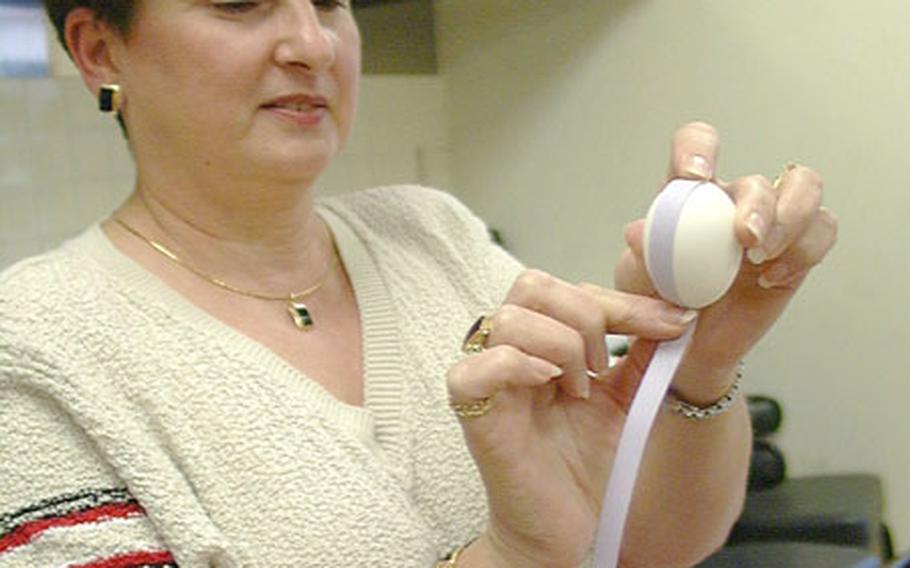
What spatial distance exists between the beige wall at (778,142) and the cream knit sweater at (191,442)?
3.32 ft

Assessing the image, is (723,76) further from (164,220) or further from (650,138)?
(164,220)

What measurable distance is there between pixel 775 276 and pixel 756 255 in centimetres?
5

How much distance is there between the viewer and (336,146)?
0.83 meters

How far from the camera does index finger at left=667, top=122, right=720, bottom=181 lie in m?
0.62

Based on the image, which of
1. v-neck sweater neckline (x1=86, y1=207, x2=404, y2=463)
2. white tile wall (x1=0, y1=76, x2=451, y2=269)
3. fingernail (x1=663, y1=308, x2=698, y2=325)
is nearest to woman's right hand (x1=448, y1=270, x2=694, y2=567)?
fingernail (x1=663, y1=308, x2=698, y2=325)

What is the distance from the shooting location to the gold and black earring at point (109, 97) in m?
0.84

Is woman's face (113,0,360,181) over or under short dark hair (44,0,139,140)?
under

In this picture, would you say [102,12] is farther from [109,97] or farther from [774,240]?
[774,240]

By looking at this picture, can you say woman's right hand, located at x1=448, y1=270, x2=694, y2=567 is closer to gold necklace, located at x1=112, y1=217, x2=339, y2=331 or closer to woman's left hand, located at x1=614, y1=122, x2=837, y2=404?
woman's left hand, located at x1=614, y1=122, x2=837, y2=404

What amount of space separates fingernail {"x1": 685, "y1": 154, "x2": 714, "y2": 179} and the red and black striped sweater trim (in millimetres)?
393

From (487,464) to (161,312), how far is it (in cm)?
27

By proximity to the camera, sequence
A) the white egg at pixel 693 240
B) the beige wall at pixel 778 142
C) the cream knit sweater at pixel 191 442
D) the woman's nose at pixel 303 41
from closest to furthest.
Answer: the white egg at pixel 693 240
the cream knit sweater at pixel 191 442
the woman's nose at pixel 303 41
the beige wall at pixel 778 142

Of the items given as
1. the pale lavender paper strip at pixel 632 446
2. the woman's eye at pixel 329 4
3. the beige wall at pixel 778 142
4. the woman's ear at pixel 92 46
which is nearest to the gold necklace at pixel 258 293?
the woman's ear at pixel 92 46

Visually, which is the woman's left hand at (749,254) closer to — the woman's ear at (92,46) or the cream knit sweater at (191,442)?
the cream knit sweater at (191,442)
